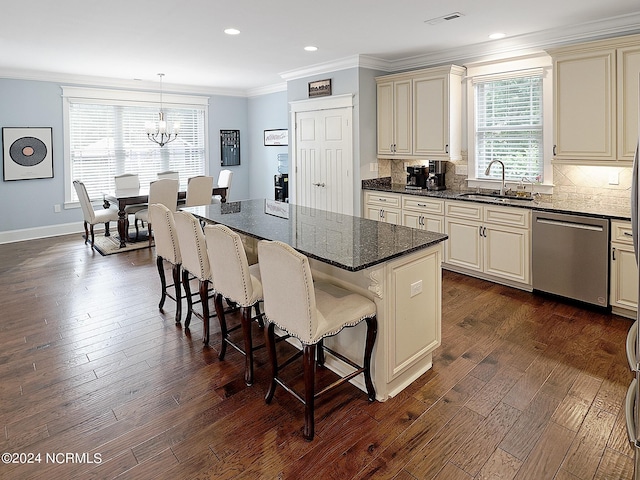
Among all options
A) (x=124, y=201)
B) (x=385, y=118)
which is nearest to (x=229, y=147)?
(x=124, y=201)

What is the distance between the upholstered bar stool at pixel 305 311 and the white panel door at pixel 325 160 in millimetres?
3559

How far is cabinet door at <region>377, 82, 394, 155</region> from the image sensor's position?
5699 mm

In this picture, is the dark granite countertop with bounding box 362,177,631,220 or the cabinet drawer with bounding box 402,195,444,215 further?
the cabinet drawer with bounding box 402,195,444,215

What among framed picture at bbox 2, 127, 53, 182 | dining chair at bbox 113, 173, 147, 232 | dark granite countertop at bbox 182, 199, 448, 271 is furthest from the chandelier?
dark granite countertop at bbox 182, 199, 448, 271

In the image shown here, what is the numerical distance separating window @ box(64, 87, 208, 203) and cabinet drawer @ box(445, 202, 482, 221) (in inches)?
223

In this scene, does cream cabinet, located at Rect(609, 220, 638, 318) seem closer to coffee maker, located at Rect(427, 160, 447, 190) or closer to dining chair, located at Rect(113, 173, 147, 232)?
coffee maker, located at Rect(427, 160, 447, 190)

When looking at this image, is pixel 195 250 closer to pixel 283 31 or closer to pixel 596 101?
pixel 283 31

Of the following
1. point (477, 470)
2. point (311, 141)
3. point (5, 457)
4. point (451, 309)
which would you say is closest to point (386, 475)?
point (477, 470)

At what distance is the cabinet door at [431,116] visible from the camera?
5.16m

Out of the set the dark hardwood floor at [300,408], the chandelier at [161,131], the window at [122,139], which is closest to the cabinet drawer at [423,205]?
the dark hardwood floor at [300,408]

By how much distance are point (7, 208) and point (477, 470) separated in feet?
24.7

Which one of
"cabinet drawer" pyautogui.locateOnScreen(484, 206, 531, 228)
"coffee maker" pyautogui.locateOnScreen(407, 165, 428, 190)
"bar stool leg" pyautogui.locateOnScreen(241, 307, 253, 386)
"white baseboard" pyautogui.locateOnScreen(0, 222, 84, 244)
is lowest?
"bar stool leg" pyautogui.locateOnScreen(241, 307, 253, 386)

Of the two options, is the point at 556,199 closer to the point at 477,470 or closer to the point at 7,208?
the point at 477,470

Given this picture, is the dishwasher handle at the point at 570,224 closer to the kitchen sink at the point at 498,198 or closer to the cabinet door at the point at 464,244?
the kitchen sink at the point at 498,198
